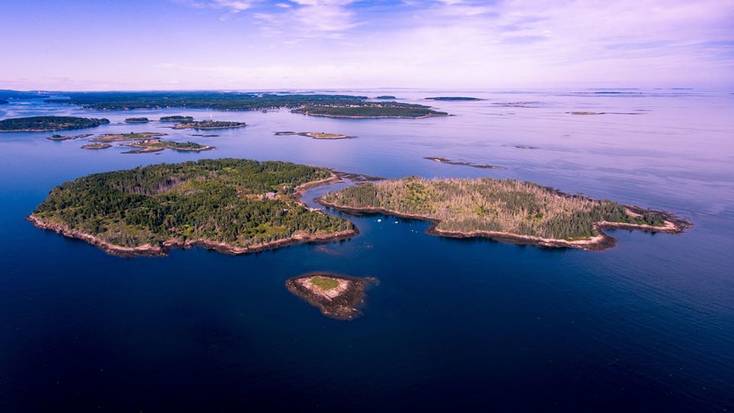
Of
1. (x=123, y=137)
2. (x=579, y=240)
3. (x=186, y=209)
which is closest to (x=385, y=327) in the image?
(x=579, y=240)

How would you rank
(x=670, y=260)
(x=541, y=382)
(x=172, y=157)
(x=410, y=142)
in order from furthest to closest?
(x=410, y=142), (x=172, y=157), (x=670, y=260), (x=541, y=382)

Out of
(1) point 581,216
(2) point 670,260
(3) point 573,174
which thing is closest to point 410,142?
(3) point 573,174

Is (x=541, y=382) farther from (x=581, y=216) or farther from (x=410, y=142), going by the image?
(x=410, y=142)

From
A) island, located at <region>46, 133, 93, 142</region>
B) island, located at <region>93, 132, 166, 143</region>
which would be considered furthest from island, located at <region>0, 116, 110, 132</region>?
island, located at <region>93, 132, 166, 143</region>

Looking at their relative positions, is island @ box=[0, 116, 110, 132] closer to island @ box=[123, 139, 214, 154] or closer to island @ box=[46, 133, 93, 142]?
island @ box=[46, 133, 93, 142]

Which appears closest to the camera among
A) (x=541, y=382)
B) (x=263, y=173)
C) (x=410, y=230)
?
(x=541, y=382)

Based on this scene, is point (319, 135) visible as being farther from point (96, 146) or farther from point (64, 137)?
point (64, 137)
